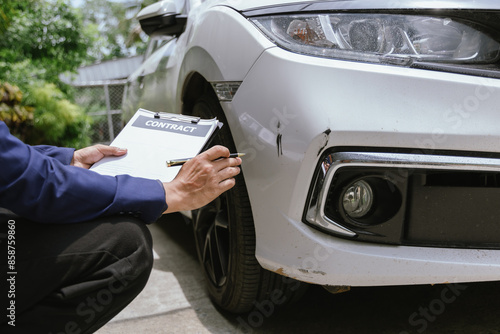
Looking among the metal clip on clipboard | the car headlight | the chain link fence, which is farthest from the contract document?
the chain link fence

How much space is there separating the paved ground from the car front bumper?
0.49 metres

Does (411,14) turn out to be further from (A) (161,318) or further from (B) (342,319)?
(A) (161,318)

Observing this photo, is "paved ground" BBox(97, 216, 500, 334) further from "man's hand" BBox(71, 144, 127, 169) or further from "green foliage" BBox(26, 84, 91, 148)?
"green foliage" BBox(26, 84, 91, 148)

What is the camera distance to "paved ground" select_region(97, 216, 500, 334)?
1911 millimetres

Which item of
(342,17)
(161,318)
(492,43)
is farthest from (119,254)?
(492,43)

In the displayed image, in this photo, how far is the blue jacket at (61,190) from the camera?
114 cm

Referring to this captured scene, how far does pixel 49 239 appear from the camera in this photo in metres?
1.26

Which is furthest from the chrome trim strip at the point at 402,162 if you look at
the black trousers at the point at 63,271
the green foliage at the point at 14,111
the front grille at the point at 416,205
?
the green foliage at the point at 14,111

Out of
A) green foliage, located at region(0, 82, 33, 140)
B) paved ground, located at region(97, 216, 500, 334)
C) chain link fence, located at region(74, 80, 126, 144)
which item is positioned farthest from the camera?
Result: chain link fence, located at region(74, 80, 126, 144)

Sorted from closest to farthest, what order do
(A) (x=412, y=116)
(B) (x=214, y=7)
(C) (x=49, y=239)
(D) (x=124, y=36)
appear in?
(C) (x=49, y=239)
(A) (x=412, y=116)
(B) (x=214, y=7)
(D) (x=124, y=36)

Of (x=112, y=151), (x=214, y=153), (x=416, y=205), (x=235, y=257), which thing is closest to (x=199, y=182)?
(x=214, y=153)

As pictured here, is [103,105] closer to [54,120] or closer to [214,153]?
[54,120]

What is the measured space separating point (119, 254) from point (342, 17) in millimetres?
940

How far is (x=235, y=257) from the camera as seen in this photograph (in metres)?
1.80
